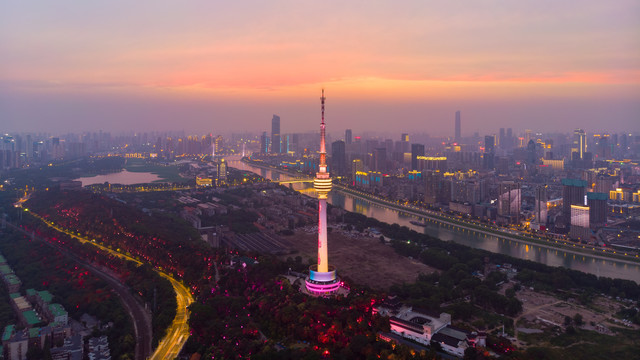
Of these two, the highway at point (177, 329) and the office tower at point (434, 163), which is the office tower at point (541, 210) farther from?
the office tower at point (434, 163)

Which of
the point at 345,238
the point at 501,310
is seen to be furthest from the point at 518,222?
the point at 501,310

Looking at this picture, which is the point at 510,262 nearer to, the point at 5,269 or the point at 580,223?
the point at 580,223

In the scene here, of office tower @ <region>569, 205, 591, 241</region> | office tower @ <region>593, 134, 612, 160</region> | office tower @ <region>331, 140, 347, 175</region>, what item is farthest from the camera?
office tower @ <region>593, 134, 612, 160</region>

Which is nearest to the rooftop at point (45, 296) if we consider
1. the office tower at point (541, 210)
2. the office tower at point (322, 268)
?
the office tower at point (322, 268)

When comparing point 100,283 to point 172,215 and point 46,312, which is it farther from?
point 172,215

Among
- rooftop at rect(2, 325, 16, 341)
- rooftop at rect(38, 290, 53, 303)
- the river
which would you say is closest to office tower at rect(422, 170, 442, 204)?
the river

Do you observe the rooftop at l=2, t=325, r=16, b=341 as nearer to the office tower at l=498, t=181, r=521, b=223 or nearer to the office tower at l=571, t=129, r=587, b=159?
the office tower at l=498, t=181, r=521, b=223

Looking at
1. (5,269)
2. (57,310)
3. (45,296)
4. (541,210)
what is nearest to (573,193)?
(541,210)
